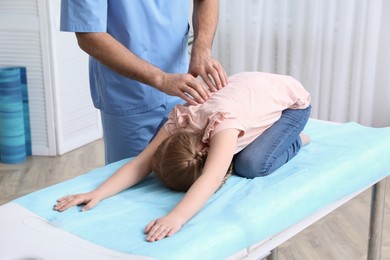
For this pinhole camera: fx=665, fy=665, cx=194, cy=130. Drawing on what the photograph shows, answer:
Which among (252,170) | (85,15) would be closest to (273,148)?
(252,170)

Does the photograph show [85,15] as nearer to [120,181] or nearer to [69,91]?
[120,181]

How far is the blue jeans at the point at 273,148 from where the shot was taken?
172 cm

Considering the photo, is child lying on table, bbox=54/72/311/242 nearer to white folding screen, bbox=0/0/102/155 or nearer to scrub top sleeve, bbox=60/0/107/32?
scrub top sleeve, bbox=60/0/107/32

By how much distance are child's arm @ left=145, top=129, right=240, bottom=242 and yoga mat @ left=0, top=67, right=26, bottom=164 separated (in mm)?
2186

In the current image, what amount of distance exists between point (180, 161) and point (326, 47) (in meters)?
2.14

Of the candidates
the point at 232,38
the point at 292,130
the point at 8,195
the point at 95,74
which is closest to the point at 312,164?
the point at 292,130

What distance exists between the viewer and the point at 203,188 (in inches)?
60.6

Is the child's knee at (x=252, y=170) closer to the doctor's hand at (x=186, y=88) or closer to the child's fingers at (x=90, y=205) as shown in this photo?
the doctor's hand at (x=186, y=88)

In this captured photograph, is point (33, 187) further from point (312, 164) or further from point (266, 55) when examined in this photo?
point (312, 164)

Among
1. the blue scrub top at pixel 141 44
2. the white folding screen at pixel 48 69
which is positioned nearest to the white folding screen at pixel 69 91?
the white folding screen at pixel 48 69

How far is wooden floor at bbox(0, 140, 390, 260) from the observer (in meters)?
2.62

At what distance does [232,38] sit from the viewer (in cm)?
383

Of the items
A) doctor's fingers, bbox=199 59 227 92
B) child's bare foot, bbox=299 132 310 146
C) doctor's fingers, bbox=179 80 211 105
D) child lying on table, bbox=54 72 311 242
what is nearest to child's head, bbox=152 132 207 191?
child lying on table, bbox=54 72 311 242

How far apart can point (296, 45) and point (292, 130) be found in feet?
6.16
